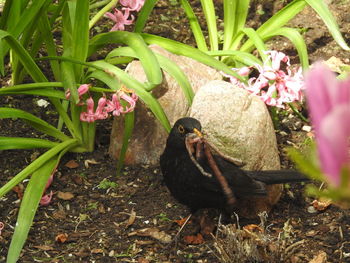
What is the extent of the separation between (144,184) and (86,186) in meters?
0.31

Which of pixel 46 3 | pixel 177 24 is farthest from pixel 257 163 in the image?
pixel 177 24

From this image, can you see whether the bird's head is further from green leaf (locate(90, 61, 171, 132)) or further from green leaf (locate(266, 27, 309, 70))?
green leaf (locate(266, 27, 309, 70))

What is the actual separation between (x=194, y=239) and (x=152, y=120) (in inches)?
29.1

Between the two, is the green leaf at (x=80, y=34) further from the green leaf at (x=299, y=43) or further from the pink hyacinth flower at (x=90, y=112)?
the green leaf at (x=299, y=43)

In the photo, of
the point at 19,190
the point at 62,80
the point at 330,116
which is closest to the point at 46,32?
the point at 62,80

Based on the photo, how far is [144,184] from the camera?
3.20 m

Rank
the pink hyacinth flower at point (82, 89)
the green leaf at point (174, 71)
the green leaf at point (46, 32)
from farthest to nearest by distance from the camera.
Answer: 1. the green leaf at point (46, 32)
2. the green leaf at point (174, 71)
3. the pink hyacinth flower at point (82, 89)

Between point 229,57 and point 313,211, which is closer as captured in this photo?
point 313,211

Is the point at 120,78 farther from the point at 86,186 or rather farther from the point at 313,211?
the point at 313,211

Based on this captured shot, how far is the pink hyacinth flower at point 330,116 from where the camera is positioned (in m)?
0.44

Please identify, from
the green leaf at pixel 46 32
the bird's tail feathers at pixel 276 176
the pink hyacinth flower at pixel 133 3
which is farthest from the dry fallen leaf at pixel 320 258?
the green leaf at pixel 46 32

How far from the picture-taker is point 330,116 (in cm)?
44

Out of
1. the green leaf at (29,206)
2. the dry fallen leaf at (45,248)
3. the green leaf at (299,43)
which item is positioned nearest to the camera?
the green leaf at (29,206)

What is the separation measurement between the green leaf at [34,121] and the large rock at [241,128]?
29.7 inches
